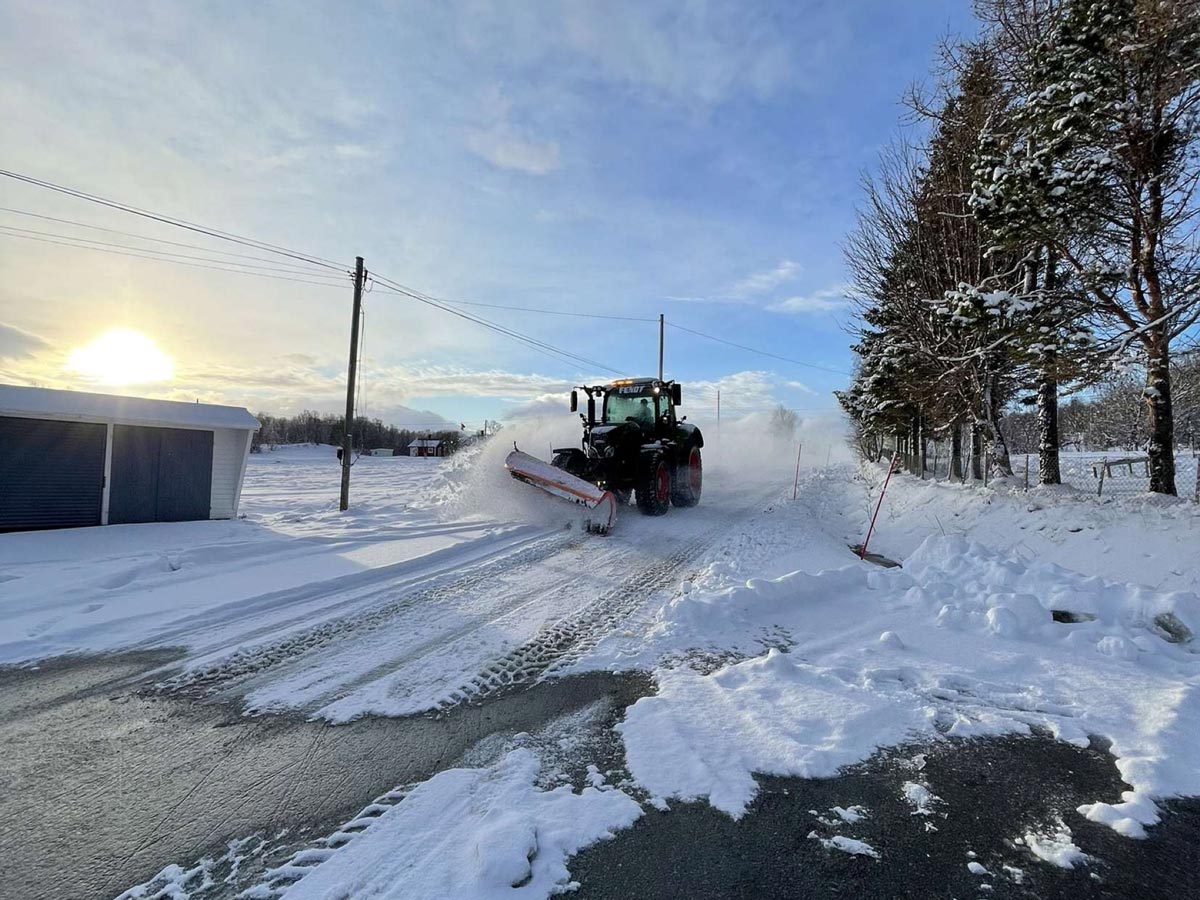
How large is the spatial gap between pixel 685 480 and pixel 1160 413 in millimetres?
7889

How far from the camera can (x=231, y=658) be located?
4.40m

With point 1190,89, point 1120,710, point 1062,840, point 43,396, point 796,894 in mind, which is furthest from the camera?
point 43,396

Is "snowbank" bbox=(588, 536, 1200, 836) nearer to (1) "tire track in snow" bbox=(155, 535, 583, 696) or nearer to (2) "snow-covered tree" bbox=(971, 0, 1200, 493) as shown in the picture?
(1) "tire track in snow" bbox=(155, 535, 583, 696)

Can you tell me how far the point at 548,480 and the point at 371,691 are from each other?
6.72 metres

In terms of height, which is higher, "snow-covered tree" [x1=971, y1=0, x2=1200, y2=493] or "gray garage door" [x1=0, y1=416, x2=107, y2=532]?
"snow-covered tree" [x1=971, y1=0, x2=1200, y2=493]

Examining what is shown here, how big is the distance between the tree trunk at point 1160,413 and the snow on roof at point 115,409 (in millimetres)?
15226

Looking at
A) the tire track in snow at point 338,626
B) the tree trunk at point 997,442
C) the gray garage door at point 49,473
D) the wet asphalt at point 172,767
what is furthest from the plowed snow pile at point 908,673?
the gray garage door at point 49,473

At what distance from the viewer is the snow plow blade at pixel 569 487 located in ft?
32.6

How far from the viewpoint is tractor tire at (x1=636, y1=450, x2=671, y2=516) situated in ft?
36.8

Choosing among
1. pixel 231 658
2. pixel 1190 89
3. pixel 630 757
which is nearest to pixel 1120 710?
pixel 630 757

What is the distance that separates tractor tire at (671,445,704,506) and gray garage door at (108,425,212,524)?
941 cm

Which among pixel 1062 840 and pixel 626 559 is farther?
pixel 626 559

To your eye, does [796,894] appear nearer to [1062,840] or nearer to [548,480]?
[1062,840]

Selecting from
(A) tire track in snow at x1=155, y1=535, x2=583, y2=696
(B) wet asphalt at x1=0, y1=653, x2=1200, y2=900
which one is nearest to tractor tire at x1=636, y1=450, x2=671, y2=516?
(A) tire track in snow at x1=155, y1=535, x2=583, y2=696
